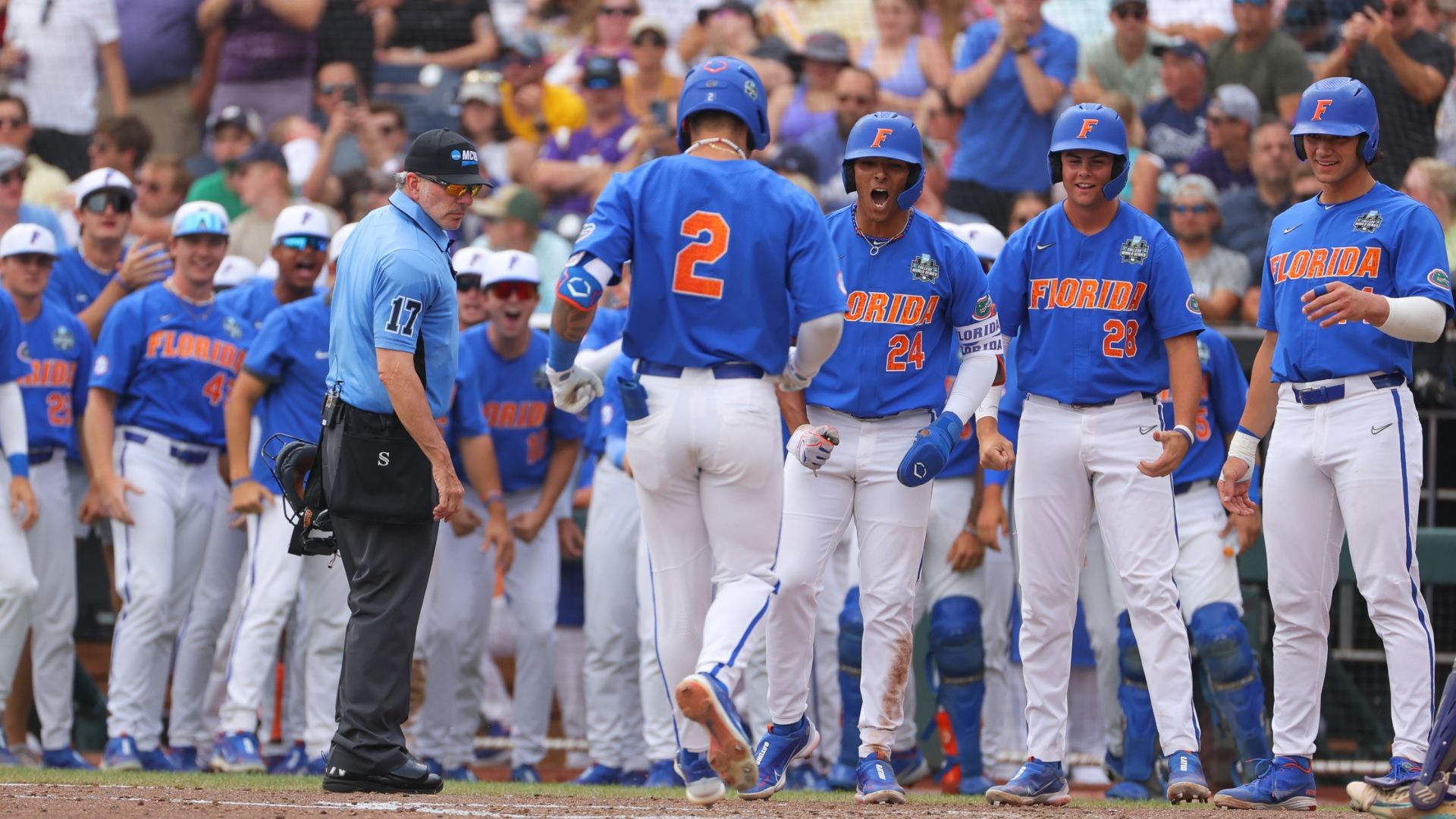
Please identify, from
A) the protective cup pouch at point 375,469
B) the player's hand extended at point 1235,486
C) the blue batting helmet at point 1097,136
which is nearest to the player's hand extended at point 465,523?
the protective cup pouch at point 375,469

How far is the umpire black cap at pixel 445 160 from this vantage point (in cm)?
574

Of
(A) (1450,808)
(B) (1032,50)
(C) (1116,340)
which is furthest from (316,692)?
(B) (1032,50)

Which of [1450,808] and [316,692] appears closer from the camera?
[1450,808]

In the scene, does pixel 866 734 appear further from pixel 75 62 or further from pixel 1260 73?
pixel 75 62

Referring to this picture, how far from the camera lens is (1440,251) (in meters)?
5.57

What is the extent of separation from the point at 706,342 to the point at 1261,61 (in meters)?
6.76

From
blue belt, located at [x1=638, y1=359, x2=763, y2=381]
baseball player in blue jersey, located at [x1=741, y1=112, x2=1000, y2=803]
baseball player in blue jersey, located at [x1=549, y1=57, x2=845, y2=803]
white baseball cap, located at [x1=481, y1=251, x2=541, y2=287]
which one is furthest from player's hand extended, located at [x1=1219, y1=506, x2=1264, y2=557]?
white baseball cap, located at [x1=481, y1=251, x2=541, y2=287]

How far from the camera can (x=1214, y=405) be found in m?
7.56

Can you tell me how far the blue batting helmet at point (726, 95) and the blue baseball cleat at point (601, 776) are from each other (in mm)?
3593

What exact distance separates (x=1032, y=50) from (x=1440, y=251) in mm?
5569

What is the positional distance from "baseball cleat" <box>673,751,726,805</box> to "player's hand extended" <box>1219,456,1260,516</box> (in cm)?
194

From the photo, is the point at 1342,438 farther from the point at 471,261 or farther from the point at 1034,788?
the point at 471,261

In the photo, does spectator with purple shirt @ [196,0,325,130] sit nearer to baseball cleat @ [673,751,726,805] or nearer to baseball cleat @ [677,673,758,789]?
baseball cleat @ [673,751,726,805]

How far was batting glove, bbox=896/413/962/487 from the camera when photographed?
5.59 meters
